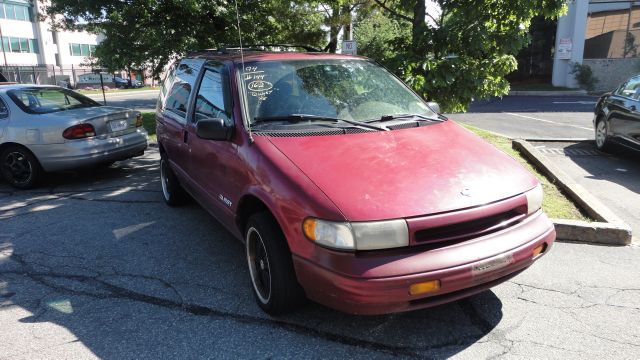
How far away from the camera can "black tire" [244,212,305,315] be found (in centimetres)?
297

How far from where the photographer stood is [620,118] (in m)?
7.84

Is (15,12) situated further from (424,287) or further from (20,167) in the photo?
(424,287)

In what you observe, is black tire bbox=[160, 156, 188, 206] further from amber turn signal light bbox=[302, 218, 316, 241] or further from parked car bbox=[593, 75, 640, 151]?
parked car bbox=[593, 75, 640, 151]

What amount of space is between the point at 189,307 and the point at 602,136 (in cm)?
792

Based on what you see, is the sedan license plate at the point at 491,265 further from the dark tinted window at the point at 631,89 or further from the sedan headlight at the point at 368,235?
the dark tinted window at the point at 631,89

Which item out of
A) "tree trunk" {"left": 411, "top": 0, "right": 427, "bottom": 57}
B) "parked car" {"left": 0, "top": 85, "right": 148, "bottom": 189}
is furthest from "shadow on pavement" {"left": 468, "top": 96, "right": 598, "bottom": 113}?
"parked car" {"left": 0, "top": 85, "right": 148, "bottom": 189}

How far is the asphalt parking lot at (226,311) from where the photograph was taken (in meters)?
2.92

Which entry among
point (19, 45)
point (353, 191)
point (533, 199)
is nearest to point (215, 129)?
point (353, 191)

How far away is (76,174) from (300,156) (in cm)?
601

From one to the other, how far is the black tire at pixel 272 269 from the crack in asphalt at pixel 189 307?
144 millimetres

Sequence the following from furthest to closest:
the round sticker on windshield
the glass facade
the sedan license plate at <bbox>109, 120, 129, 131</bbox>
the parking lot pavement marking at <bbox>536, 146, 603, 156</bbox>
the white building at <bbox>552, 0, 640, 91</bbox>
A: the glass facade
the white building at <bbox>552, 0, 640, 91</bbox>
the parking lot pavement marking at <bbox>536, 146, 603, 156</bbox>
the sedan license plate at <bbox>109, 120, 129, 131</bbox>
the round sticker on windshield

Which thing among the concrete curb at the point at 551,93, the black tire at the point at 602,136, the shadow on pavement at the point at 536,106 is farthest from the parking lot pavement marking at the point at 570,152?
the concrete curb at the point at 551,93

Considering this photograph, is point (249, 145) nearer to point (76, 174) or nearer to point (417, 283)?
point (417, 283)

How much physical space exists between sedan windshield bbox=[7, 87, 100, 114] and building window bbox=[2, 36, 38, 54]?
52308 millimetres
